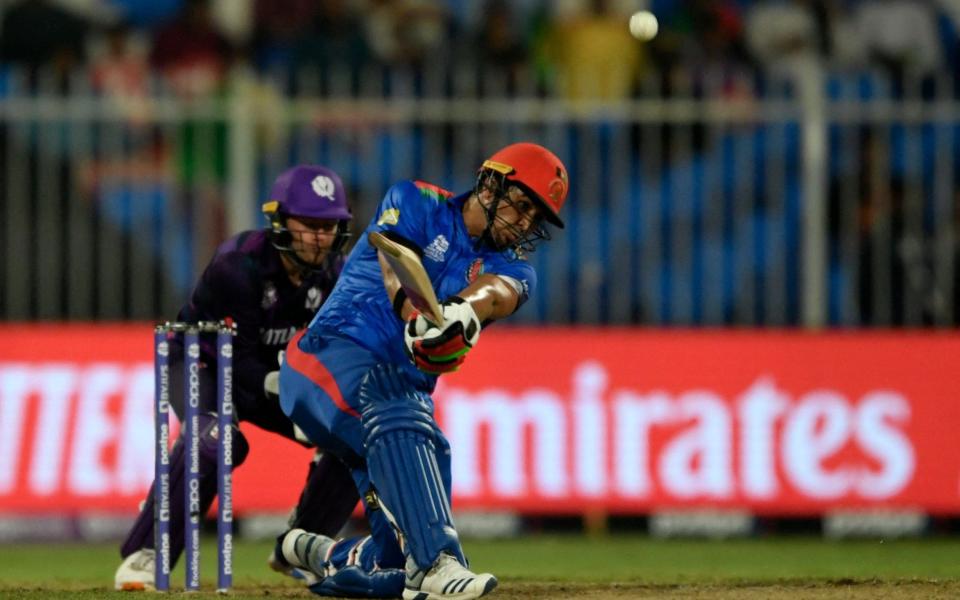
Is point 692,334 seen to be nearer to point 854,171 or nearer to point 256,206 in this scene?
point 854,171

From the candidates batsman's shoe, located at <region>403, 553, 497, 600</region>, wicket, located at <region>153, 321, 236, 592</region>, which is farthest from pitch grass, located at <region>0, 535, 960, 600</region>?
batsman's shoe, located at <region>403, 553, 497, 600</region>

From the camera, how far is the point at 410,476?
298 inches

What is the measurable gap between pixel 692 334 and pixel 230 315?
4.70 meters

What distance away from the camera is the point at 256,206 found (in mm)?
13562

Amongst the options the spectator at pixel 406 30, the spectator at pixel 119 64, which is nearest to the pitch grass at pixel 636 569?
the spectator at pixel 119 64

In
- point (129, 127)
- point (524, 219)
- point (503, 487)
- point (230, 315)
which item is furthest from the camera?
point (129, 127)

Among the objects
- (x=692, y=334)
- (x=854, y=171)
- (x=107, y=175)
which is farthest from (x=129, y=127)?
(x=854, y=171)

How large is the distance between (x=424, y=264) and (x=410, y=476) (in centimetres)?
98

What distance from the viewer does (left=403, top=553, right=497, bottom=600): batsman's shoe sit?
24.2 ft

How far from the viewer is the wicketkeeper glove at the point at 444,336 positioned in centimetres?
A: 736

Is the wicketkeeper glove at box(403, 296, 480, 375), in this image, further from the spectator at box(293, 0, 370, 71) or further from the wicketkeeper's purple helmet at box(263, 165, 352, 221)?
the spectator at box(293, 0, 370, 71)

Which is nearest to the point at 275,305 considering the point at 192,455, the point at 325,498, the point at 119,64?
the point at 325,498

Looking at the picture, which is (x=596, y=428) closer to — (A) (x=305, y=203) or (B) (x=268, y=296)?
(B) (x=268, y=296)

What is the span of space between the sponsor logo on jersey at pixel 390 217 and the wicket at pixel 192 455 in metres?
0.94
